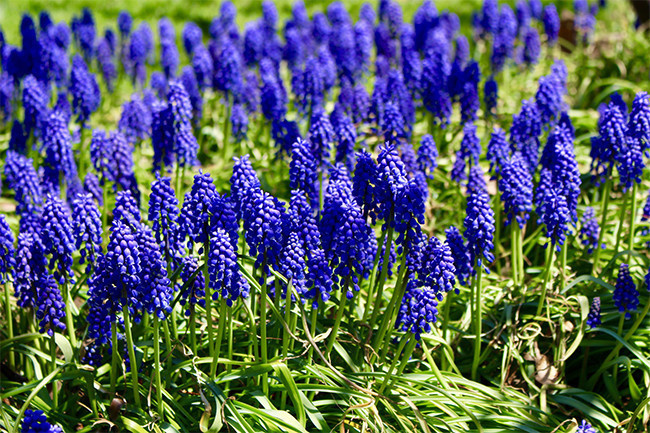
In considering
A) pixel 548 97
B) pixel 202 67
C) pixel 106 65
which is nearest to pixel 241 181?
pixel 548 97

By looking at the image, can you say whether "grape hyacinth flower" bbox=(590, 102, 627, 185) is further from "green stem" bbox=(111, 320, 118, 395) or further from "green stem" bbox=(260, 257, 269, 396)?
"green stem" bbox=(111, 320, 118, 395)

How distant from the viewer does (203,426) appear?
15.8 feet

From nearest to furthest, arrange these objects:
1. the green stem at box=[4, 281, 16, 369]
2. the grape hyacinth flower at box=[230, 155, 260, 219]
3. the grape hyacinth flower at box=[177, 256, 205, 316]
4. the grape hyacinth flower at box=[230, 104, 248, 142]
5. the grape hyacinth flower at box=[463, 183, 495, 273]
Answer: the grape hyacinth flower at box=[230, 155, 260, 219] → the grape hyacinth flower at box=[177, 256, 205, 316] → the grape hyacinth flower at box=[463, 183, 495, 273] → the green stem at box=[4, 281, 16, 369] → the grape hyacinth flower at box=[230, 104, 248, 142]

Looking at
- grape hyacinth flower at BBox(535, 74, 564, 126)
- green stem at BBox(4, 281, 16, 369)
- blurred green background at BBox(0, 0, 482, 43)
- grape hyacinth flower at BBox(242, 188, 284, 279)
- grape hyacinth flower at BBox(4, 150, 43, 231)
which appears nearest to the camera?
grape hyacinth flower at BBox(242, 188, 284, 279)

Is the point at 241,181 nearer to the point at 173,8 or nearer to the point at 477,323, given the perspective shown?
the point at 477,323

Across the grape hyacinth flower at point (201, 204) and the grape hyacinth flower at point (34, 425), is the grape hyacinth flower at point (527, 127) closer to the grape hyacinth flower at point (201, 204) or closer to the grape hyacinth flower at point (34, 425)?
the grape hyacinth flower at point (201, 204)

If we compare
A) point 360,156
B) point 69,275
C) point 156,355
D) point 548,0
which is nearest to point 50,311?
point 69,275

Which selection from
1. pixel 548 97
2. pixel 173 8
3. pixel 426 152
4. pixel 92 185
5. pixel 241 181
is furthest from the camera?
pixel 173 8

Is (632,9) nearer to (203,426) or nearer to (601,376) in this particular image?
(601,376)

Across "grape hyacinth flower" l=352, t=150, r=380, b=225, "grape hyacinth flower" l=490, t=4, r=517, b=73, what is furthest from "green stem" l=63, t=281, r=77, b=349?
"grape hyacinth flower" l=490, t=4, r=517, b=73

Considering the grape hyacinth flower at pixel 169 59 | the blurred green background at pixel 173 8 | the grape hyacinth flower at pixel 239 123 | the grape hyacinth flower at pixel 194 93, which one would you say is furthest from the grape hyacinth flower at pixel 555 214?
the blurred green background at pixel 173 8

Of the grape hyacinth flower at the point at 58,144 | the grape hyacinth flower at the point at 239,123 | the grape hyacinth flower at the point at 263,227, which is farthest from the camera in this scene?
the grape hyacinth flower at the point at 239,123

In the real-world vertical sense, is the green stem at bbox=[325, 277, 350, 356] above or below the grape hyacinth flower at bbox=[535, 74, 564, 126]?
below

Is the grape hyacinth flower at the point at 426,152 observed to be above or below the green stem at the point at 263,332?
above
